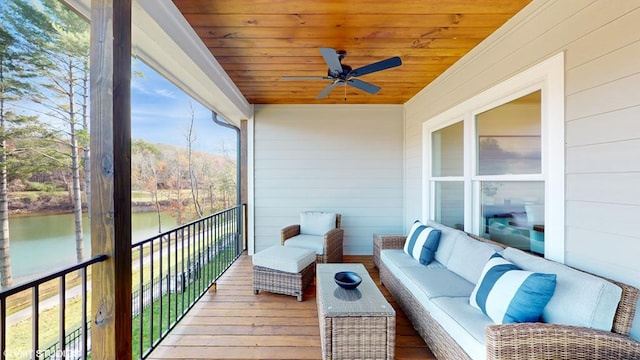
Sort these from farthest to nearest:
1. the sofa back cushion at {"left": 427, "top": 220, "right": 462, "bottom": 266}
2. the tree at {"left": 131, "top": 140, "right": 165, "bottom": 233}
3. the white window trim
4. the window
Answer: the tree at {"left": 131, "top": 140, "right": 165, "bottom": 233}, the window, the sofa back cushion at {"left": 427, "top": 220, "right": 462, "bottom": 266}, the white window trim

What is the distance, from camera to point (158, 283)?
310 cm

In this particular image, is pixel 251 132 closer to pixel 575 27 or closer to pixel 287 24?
pixel 287 24

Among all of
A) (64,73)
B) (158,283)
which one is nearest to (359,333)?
(158,283)

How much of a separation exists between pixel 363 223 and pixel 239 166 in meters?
2.53

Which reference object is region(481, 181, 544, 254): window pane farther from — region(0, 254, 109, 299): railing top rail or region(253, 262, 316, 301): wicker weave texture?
region(0, 254, 109, 299): railing top rail

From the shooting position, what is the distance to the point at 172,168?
513 cm

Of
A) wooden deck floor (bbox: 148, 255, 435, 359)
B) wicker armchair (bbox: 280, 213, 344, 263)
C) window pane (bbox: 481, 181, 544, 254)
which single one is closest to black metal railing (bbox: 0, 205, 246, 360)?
wooden deck floor (bbox: 148, 255, 435, 359)

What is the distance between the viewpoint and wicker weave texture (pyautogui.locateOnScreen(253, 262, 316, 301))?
3.06 metres

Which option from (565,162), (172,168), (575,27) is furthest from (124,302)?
(172,168)

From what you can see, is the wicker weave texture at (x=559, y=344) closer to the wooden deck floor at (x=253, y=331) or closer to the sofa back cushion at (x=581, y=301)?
the sofa back cushion at (x=581, y=301)

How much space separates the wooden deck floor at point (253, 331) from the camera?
2137mm

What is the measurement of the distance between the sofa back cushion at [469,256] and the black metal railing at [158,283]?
257 centimetres

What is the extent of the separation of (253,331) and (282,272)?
751 millimetres

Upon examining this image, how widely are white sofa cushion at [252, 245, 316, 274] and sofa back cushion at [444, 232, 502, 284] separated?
157cm
